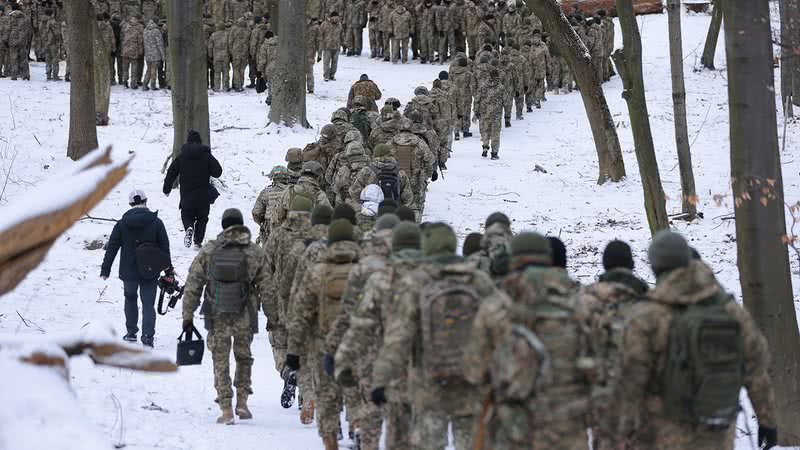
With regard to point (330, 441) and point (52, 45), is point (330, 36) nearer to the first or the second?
point (52, 45)

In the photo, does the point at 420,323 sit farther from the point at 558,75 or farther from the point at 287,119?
the point at 558,75

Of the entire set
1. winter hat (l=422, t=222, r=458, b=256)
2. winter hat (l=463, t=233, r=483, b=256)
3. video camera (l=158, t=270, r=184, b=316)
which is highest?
winter hat (l=422, t=222, r=458, b=256)

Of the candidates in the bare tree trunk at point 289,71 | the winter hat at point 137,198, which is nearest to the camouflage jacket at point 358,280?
the winter hat at point 137,198

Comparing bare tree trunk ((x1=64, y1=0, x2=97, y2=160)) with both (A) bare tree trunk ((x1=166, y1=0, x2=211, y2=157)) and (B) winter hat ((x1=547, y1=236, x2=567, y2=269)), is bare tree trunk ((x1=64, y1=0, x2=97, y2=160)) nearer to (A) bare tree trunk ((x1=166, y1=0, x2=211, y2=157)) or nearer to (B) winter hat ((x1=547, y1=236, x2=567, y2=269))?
(A) bare tree trunk ((x1=166, y1=0, x2=211, y2=157))

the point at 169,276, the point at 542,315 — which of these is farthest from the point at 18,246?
the point at 169,276

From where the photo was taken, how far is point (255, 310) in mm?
9953

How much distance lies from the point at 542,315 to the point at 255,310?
15.2ft

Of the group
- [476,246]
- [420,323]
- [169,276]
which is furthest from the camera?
[169,276]

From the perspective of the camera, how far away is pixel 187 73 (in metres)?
19.1

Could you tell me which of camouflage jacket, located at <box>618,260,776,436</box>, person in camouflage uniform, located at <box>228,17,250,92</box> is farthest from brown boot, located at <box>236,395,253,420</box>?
person in camouflage uniform, located at <box>228,17,250,92</box>

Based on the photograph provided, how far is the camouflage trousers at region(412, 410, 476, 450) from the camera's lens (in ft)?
22.1

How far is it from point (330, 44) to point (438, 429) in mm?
26480

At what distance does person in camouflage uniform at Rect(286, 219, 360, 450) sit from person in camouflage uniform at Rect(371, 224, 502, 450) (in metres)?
1.59

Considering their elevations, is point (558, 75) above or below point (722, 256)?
above
